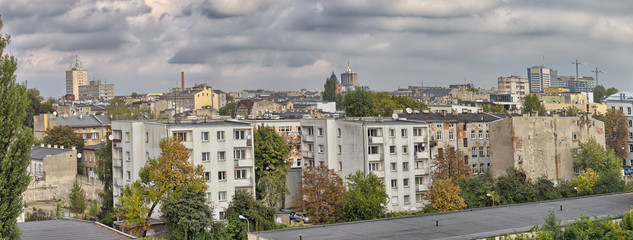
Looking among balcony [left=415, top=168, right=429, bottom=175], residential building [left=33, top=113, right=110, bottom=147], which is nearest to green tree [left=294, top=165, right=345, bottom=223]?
balcony [left=415, top=168, right=429, bottom=175]

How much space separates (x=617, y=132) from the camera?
9775 cm

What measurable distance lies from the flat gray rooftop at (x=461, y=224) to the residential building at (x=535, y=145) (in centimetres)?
1830

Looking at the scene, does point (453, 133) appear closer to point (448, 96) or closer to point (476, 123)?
point (476, 123)

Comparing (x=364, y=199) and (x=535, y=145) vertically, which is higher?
(x=535, y=145)

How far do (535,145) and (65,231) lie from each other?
49.1 metres

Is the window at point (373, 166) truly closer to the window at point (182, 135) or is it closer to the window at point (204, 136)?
the window at point (204, 136)

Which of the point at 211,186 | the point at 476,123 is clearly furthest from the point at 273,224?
the point at 476,123

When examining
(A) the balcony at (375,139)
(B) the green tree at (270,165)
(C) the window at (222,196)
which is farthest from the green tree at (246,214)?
(A) the balcony at (375,139)

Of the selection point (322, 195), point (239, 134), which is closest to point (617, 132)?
point (322, 195)

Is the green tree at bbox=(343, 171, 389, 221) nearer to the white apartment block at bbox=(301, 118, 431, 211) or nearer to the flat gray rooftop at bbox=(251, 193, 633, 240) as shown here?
the white apartment block at bbox=(301, 118, 431, 211)

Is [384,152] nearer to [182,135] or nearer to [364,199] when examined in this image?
[364,199]

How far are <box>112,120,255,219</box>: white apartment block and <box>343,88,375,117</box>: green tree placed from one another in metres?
44.2

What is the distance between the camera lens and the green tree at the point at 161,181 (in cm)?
4997

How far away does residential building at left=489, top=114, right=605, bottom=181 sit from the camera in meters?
73.2
